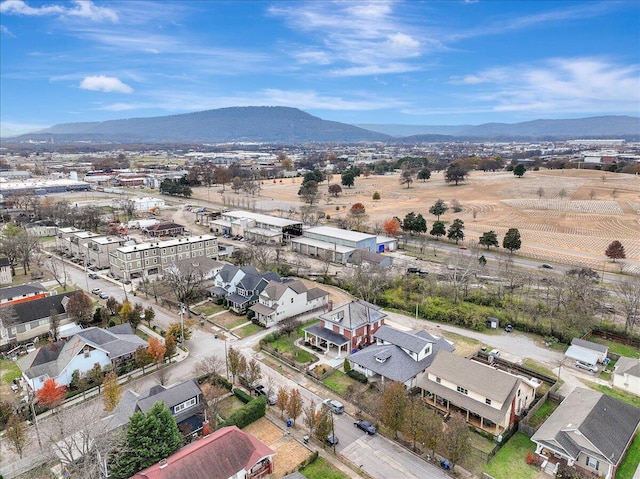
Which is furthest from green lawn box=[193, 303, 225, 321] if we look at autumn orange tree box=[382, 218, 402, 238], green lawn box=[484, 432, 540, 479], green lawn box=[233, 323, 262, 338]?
autumn orange tree box=[382, 218, 402, 238]

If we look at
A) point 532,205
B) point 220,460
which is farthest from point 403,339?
point 532,205

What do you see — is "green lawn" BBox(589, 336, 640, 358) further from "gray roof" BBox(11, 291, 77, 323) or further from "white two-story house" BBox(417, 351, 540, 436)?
"gray roof" BBox(11, 291, 77, 323)

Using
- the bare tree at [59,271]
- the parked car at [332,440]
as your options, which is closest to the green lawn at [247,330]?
the parked car at [332,440]

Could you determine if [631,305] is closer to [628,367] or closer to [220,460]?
[628,367]

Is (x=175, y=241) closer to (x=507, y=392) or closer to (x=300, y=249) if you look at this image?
(x=300, y=249)

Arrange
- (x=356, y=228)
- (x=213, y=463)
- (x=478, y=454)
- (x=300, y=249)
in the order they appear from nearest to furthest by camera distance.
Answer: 1. (x=213, y=463)
2. (x=478, y=454)
3. (x=300, y=249)
4. (x=356, y=228)

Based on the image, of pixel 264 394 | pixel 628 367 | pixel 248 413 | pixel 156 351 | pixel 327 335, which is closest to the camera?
pixel 248 413

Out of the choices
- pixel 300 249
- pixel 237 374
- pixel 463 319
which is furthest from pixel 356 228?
pixel 237 374
